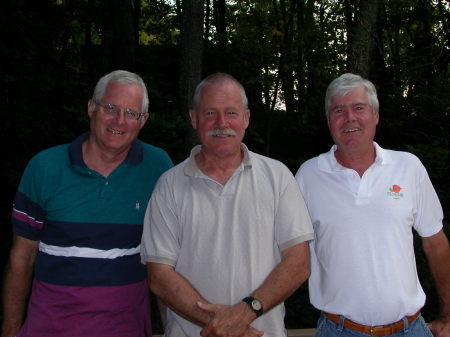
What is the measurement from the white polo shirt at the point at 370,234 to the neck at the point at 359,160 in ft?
0.15

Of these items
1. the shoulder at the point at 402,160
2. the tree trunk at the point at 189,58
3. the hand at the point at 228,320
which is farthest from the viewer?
the tree trunk at the point at 189,58

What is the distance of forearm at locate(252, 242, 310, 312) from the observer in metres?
2.21

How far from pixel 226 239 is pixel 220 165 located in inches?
16.4

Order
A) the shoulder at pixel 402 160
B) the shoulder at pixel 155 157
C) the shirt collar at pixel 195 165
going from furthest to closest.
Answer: the shoulder at pixel 155 157, the shoulder at pixel 402 160, the shirt collar at pixel 195 165

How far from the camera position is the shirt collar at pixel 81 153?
8.69ft

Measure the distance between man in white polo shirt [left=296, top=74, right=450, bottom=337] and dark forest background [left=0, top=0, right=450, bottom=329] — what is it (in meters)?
2.94

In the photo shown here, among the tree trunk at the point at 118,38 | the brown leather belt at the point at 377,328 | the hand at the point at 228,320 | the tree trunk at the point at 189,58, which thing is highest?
the tree trunk at the point at 118,38

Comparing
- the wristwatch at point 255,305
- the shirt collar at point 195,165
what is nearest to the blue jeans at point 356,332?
the wristwatch at point 255,305

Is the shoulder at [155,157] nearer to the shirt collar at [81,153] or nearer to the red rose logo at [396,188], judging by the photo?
the shirt collar at [81,153]

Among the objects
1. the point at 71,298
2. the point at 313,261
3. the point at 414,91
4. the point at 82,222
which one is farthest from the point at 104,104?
the point at 414,91

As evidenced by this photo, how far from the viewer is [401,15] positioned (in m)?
11.4

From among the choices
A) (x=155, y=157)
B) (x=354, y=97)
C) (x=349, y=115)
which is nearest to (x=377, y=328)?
(x=349, y=115)

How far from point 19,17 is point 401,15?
8.92 m

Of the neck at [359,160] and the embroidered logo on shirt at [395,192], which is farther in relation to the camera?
the neck at [359,160]
